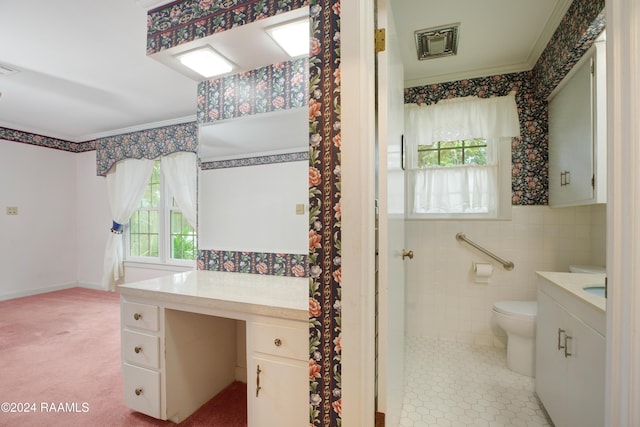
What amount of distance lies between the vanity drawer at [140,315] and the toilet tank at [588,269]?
8.82 ft

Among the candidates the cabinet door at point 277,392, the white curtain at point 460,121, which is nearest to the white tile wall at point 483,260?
the white curtain at point 460,121

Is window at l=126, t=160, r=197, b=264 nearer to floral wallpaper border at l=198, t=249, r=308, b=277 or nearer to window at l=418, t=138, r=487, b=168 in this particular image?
floral wallpaper border at l=198, t=249, r=308, b=277

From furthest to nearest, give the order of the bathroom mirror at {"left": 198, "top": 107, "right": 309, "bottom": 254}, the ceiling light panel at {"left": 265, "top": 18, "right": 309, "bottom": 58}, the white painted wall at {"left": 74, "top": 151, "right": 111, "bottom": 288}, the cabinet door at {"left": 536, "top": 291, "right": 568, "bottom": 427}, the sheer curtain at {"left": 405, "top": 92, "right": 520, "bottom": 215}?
1. the white painted wall at {"left": 74, "top": 151, "right": 111, "bottom": 288}
2. the sheer curtain at {"left": 405, "top": 92, "right": 520, "bottom": 215}
3. the bathroom mirror at {"left": 198, "top": 107, "right": 309, "bottom": 254}
4. the ceiling light panel at {"left": 265, "top": 18, "right": 309, "bottom": 58}
5. the cabinet door at {"left": 536, "top": 291, "right": 568, "bottom": 427}

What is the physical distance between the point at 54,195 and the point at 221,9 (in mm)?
4574

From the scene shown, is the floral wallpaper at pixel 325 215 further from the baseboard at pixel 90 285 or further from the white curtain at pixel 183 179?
the baseboard at pixel 90 285

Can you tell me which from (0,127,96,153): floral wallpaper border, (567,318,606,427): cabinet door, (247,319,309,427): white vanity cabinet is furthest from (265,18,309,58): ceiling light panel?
(0,127,96,153): floral wallpaper border

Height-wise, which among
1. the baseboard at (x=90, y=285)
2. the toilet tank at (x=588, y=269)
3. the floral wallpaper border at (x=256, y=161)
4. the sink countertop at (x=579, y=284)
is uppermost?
the floral wallpaper border at (x=256, y=161)

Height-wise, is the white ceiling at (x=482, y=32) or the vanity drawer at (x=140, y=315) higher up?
the white ceiling at (x=482, y=32)

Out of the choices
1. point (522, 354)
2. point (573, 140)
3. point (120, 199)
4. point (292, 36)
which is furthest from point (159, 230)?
point (573, 140)

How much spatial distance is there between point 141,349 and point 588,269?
2832mm

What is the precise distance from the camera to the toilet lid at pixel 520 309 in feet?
6.59

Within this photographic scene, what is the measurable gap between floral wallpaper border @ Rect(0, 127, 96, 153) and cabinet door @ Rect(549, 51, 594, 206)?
5.63 meters

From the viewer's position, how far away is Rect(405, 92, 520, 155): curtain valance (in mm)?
2408

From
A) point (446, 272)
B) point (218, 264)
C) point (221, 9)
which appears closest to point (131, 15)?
point (221, 9)
